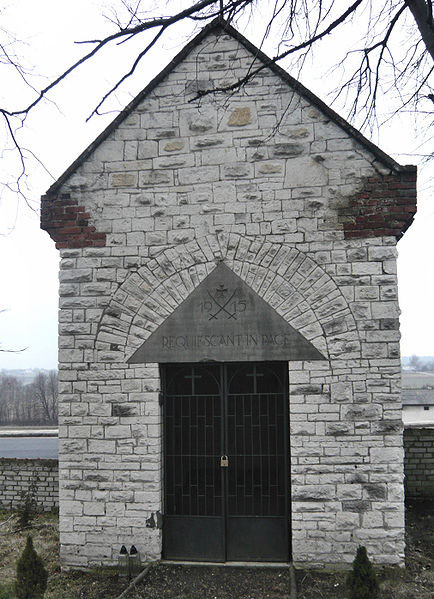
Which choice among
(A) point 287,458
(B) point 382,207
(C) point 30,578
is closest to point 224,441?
(A) point 287,458

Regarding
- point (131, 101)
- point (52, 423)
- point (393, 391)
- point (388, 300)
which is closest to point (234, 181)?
point (131, 101)

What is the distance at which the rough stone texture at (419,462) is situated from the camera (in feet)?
31.2

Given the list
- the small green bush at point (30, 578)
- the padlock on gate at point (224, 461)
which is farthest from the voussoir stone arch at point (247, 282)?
the small green bush at point (30, 578)

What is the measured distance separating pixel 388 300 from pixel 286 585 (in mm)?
3511

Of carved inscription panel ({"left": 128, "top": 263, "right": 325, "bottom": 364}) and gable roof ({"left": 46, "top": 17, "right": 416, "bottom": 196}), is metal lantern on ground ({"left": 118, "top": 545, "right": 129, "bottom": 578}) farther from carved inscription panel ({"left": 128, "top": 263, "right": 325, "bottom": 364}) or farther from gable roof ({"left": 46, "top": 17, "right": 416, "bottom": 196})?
gable roof ({"left": 46, "top": 17, "right": 416, "bottom": 196})

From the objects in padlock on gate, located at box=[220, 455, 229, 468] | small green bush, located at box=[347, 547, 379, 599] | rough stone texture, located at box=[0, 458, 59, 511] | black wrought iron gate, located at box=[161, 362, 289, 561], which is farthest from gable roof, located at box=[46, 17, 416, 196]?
rough stone texture, located at box=[0, 458, 59, 511]

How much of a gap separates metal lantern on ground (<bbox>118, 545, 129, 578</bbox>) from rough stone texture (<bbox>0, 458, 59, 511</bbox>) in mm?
3947

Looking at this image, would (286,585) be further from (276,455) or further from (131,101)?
(131,101)

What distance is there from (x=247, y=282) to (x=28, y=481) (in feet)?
21.8

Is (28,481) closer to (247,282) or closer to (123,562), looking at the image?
(123,562)

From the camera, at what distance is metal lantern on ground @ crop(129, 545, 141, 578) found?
606 cm

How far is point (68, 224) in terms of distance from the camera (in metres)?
6.74

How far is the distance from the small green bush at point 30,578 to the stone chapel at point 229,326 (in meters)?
1.24

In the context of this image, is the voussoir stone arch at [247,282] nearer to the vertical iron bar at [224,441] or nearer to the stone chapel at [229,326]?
the stone chapel at [229,326]
